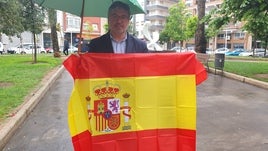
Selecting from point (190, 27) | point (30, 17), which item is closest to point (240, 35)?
point (190, 27)

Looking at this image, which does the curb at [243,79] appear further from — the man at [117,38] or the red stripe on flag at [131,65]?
the red stripe on flag at [131,65]

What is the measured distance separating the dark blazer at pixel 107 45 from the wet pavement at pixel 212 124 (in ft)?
7.17

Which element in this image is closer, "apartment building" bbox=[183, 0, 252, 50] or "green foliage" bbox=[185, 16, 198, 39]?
"green foliage" bbox=[185, 16, 198, 39]

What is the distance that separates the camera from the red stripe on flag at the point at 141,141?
3.03 m

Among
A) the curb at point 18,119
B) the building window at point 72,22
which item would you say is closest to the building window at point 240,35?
the building window at point 72,22

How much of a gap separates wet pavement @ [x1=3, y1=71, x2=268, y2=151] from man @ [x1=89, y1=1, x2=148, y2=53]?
2207mm

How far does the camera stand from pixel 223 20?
13859 millimetres

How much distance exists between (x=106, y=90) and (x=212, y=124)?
3930 mm

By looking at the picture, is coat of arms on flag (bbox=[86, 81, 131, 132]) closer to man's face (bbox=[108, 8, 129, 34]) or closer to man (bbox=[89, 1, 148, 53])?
man (bbox=[89, 1, 148, 53])

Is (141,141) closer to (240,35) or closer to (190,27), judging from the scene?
(190,27)

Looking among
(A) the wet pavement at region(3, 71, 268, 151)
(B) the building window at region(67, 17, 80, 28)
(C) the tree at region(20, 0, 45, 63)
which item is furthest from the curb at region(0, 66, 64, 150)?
(B) the building window at region(67, 17, 80, 28)

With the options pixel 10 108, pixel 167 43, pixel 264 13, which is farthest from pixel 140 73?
pixel 167 43

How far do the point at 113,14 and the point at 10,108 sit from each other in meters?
4.61

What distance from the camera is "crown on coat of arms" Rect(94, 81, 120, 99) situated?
2.98 m
